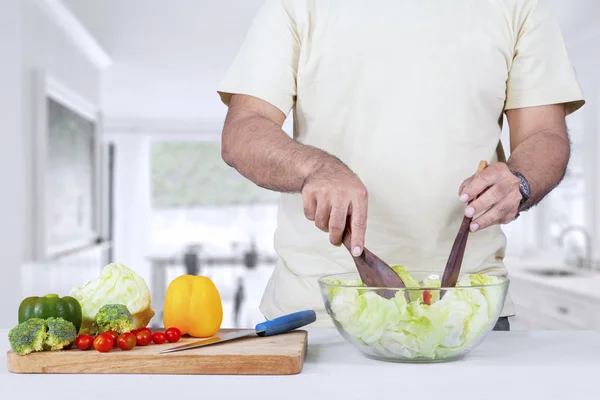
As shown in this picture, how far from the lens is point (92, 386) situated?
92 centimetres

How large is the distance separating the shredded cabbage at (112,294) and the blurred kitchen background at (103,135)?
2764 mm

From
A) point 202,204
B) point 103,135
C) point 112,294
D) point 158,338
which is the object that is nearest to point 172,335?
point 158,338

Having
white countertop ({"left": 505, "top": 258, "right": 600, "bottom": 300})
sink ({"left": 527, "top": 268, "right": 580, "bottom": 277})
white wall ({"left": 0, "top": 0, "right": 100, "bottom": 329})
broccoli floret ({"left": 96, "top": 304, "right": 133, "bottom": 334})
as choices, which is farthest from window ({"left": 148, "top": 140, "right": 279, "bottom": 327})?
broccoli floret ({"left": 96, "top": 304, "right": 133, "bottom": 334})

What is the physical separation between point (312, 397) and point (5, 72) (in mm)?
3346

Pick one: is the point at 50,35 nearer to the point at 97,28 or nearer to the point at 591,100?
the point at 97,28

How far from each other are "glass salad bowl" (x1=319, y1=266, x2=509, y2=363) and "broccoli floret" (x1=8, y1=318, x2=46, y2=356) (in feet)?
1.35

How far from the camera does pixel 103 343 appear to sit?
3.29 feet

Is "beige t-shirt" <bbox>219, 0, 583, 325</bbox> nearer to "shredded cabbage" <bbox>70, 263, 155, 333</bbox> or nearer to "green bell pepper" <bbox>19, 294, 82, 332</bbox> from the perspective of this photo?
"shredded cabbage" <bbox>70, 263, 155, 333</bbox>

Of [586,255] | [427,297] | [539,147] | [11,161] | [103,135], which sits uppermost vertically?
[103,135]

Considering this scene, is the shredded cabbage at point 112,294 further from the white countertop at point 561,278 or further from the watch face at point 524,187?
the white countertop at point 561,278

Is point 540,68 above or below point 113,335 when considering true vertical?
above

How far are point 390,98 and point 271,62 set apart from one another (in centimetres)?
25

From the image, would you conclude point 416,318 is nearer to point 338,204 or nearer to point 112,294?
point 338,204

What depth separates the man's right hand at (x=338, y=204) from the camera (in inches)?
41.1
